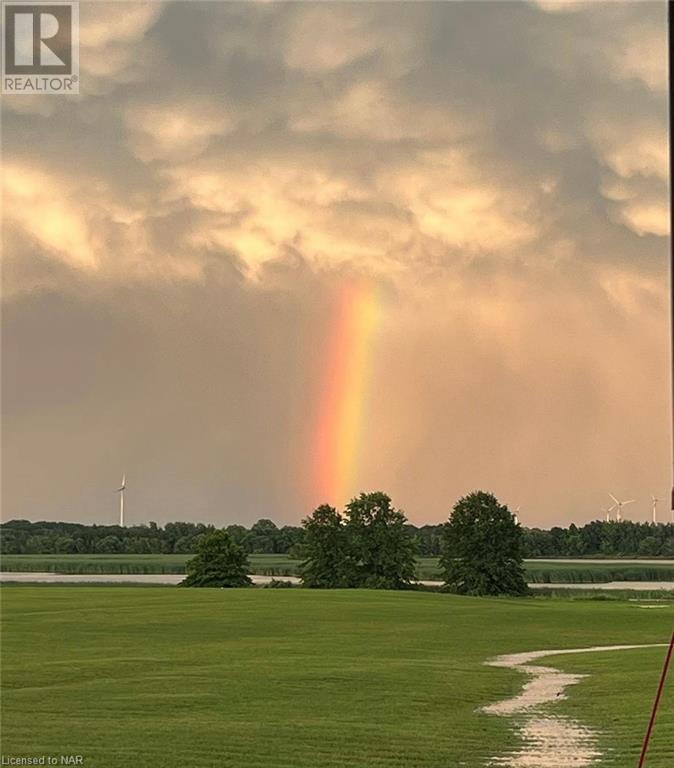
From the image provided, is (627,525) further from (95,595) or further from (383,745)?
(383,745)

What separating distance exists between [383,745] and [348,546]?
92.2 m

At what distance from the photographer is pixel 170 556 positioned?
19988 centimetres

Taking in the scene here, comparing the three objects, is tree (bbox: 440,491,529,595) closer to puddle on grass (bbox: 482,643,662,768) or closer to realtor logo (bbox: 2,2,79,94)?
puddle on grass (bbox: 482,643,662,768)

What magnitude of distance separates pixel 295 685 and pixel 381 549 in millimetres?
81156

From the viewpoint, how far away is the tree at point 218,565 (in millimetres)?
109062

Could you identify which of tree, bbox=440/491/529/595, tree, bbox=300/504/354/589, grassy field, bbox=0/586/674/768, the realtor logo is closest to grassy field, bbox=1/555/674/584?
tree, bbox=300/504/354/589

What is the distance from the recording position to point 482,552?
112 metres

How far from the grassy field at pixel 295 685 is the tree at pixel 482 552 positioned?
42157 mm

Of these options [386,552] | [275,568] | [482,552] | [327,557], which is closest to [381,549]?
[386,552]

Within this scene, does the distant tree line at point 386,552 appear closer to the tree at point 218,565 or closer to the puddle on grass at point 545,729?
the tree at point 218,565

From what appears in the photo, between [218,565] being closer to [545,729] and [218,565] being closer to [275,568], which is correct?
[275,568]

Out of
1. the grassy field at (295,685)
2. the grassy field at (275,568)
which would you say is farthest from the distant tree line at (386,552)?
the grassy field at (295,685)

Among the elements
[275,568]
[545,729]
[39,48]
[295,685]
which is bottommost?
[545,729]

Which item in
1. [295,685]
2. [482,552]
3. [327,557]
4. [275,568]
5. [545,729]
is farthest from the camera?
[275,568]
